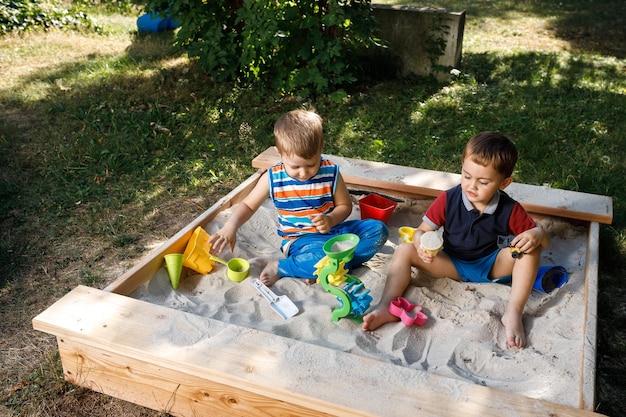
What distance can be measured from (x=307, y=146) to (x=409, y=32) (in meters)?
3.46

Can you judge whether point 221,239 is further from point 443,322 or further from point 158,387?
point 443,322

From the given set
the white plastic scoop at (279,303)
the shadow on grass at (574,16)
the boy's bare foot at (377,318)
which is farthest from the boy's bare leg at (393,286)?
the shadow on grass at (574,16)

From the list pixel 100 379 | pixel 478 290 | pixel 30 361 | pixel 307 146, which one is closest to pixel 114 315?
pixel 100 379

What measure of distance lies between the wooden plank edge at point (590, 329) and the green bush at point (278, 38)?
2.66 metres

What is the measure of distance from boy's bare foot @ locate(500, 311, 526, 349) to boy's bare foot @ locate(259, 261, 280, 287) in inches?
38.6

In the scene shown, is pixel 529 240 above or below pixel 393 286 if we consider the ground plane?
above

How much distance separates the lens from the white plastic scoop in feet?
7.75

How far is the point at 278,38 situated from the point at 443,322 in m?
3.03

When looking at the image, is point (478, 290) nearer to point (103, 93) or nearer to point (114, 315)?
point (114, 315)

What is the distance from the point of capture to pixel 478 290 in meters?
2.50

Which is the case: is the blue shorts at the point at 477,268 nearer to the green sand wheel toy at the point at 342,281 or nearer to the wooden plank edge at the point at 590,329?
the wooden plank edge at the point at 590,329

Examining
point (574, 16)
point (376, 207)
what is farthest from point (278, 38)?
point (574, 16)

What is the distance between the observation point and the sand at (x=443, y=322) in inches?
79.6

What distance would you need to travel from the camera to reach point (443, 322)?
229 centimetres
